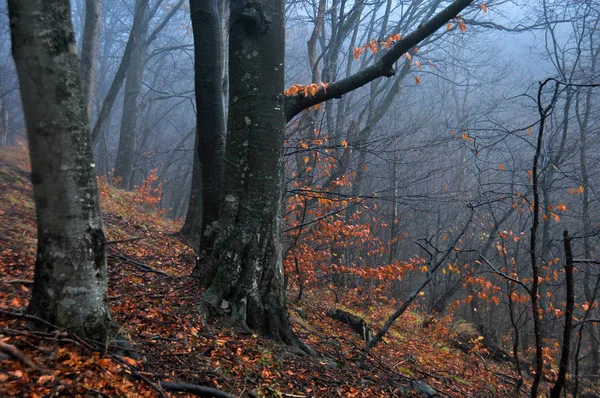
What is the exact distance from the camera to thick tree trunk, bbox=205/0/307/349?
12.1ft

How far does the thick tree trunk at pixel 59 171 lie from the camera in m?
2.01

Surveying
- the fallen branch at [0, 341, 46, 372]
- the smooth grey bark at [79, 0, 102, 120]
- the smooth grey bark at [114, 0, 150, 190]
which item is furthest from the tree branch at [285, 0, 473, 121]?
the smooth grey bark at [114, 0, 150, 190]

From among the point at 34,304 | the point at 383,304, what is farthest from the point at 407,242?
the point at 34,304

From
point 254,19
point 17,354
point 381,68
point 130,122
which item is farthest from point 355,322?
point 130,122

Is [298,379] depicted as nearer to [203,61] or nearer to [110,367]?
[110,367]

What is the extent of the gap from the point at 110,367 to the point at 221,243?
1669 mm

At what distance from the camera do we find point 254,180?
12.4 feet

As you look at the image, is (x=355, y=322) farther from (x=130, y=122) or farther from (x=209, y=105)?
(x=130, y=122)

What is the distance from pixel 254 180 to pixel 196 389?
6.18 feet

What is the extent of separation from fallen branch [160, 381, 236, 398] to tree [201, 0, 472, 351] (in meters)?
1.16

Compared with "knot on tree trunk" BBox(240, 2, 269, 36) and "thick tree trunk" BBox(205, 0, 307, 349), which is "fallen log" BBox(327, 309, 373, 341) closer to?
"thick tree trunk" BBox(205, 0, 307, 349)

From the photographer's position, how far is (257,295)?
147 inches

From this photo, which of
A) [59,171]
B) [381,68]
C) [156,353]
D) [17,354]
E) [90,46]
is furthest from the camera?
[90,46]

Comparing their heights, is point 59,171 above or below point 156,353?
above
